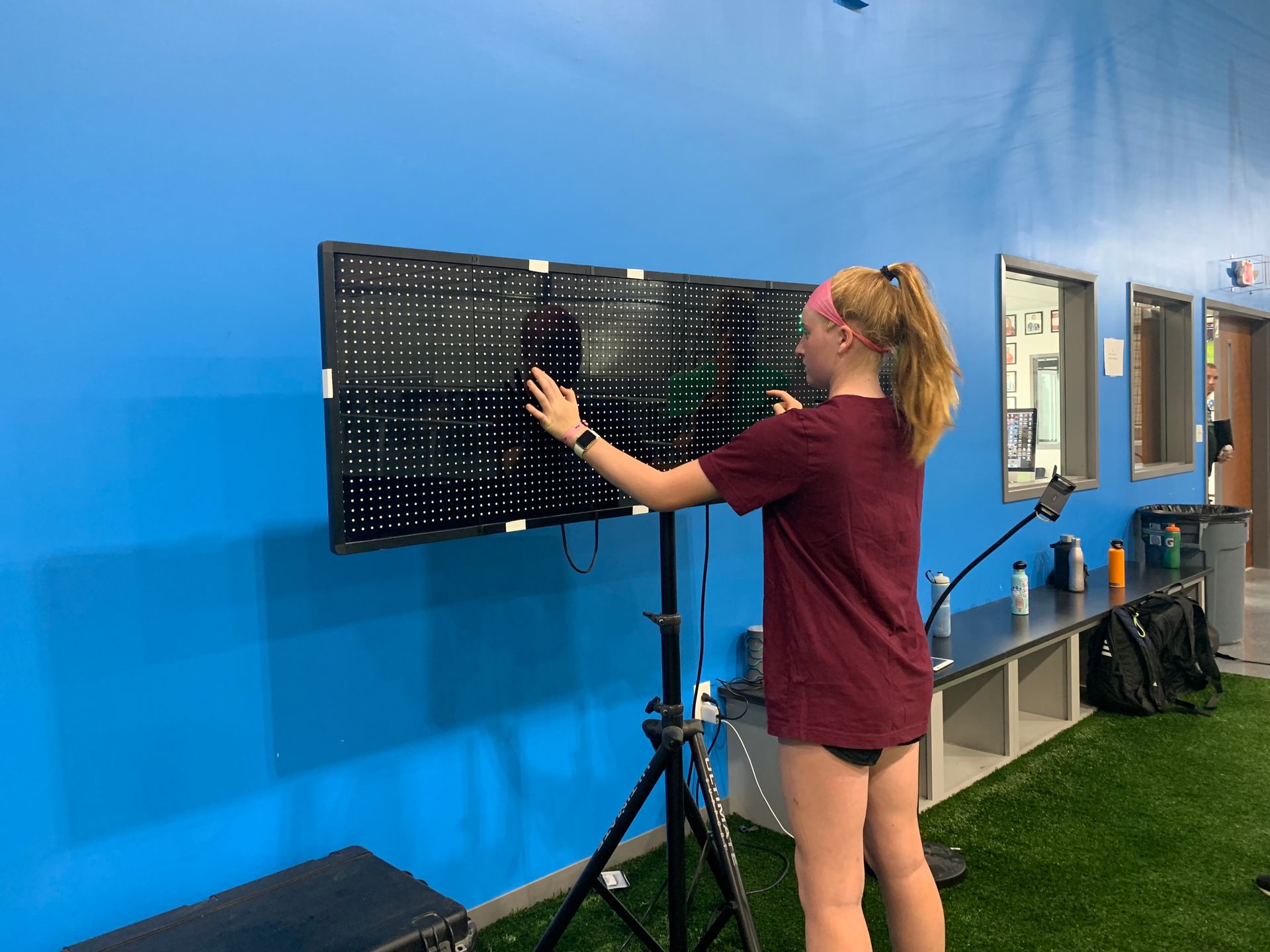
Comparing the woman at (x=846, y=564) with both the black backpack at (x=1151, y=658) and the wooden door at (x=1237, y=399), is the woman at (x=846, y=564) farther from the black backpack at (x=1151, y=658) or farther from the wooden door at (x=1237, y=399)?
the wooden door at (x=1237, y=399)

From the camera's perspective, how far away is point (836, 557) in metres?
1.55

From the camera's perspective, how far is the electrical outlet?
271cm

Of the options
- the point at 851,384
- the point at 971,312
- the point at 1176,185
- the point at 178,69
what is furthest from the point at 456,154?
the point at 1176,185

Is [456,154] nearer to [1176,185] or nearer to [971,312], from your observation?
[971,312]

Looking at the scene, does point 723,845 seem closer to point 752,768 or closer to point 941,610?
point 752,768

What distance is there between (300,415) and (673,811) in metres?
1.12

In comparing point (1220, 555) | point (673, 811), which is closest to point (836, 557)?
point (673, 811)

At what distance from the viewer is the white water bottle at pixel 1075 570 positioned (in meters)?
4.16

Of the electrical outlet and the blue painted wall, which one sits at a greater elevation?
the blue painted wall

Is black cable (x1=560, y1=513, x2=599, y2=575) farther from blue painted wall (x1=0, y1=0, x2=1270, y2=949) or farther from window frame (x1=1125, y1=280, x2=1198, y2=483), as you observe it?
window frame (x1=1125, y1=280, x2=1198, y2=483)

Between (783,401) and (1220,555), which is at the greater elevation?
(783,401)

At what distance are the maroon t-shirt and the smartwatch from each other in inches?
8.7

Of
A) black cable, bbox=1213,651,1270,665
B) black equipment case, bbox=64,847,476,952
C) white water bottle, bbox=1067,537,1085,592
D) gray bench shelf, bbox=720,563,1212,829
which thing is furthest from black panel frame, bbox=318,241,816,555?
black cable, bbox=1213,651,1270,665

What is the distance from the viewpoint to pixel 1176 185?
210 inches
